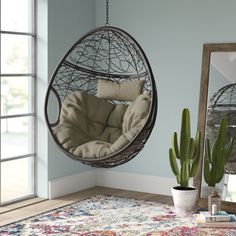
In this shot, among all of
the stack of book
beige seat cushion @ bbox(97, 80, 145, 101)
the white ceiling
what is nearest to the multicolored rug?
the stack of book

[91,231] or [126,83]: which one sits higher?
[126,83]

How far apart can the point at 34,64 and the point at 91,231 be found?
6.35ft

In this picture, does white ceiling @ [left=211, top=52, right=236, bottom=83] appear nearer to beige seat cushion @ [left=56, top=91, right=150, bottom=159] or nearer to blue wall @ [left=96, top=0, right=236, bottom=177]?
blue wall @ [left=96, top=0, right=236, bottom=177]

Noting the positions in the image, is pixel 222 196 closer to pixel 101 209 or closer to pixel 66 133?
pixel 101 209

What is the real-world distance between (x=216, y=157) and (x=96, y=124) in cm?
110

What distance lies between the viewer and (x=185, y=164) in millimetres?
5145

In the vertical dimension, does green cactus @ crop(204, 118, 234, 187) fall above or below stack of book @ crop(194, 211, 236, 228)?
above

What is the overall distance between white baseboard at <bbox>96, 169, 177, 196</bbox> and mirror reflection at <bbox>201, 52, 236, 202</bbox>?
0.59m

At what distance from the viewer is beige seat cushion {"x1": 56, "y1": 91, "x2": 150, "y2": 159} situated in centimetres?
452

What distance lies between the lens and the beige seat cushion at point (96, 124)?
4.52 meters

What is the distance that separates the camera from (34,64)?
5680mm

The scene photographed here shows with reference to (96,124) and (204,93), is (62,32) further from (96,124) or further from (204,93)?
(204,93)

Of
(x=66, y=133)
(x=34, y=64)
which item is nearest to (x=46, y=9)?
(x=34, y=64)

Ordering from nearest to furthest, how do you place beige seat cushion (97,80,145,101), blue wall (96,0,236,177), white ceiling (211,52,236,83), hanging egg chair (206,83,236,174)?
beige seat cushion (97,80,145,101)
hanging egg chair (206,83,236,174)
white ceiling (211,52,236,83)
blue wall (96,0,236,177)
